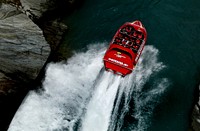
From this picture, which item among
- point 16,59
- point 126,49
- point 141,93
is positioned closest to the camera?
point 16,59

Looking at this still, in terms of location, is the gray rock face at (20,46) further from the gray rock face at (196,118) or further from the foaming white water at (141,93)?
the gray rock face at (196,118)

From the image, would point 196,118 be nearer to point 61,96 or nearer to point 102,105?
point 102,105

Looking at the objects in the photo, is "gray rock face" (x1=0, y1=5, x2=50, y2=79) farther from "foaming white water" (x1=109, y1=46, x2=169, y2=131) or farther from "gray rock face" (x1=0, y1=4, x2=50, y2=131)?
"foaming white water" (x1=109, y1=46, x2=169, y2=131)

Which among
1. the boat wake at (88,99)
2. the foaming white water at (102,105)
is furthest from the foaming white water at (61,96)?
the foaming white water at (102,105)

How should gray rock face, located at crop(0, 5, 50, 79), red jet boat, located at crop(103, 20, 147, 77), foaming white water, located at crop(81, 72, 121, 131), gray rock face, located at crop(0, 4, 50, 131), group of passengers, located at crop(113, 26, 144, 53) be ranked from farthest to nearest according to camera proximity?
group of passengers, located at crop(113, 26, 144, 53), red jet boat, located at crop(103, 20, 147, 77), foaming white water, located at crop(81, 72, 121, 131), gray rock face, located at crop(0, 5, 50, 79), gray rock face, located at crop(0, 4, 50, 131)

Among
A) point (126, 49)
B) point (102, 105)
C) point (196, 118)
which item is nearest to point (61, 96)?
point (102, 105)

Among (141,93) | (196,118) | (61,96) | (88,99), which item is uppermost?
(61,96)

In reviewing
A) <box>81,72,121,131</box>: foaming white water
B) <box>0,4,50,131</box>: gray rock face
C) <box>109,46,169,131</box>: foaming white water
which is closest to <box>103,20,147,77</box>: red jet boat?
<box>81,72,121,131</box>: foaming white water
